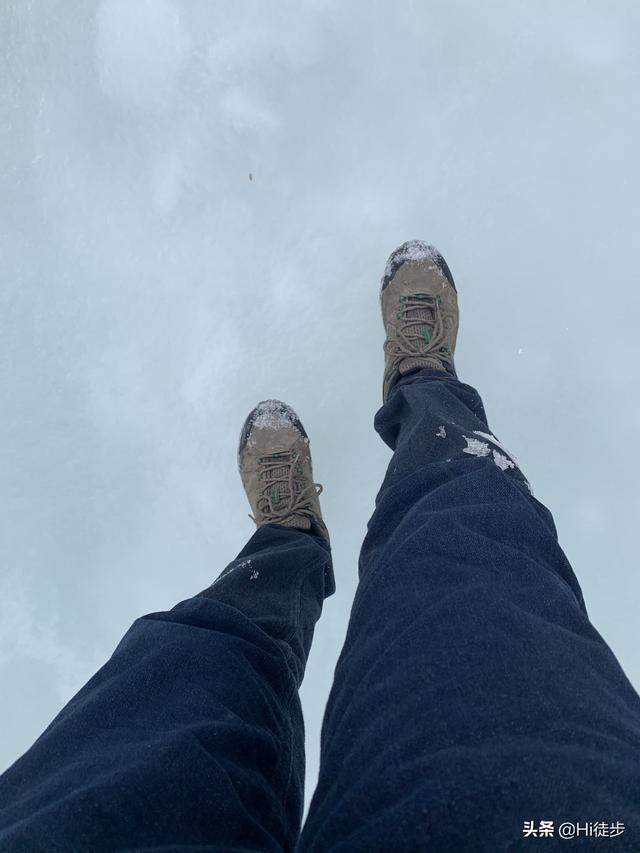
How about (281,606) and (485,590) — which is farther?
(281,606)

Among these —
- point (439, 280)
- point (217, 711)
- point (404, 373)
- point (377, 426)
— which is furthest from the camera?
point (439, 280)

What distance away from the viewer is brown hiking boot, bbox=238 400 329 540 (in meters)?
1.53

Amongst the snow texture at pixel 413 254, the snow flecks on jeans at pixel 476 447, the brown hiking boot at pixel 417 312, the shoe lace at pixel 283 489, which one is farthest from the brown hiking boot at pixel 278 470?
the snow flecks on jeans at pixel 476 447

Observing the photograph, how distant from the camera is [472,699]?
542 mm

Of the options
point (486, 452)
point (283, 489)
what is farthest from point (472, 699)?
point (283, 489)

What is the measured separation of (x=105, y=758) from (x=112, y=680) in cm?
13

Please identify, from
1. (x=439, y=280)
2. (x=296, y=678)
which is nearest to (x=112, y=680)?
(x=296, y=678)

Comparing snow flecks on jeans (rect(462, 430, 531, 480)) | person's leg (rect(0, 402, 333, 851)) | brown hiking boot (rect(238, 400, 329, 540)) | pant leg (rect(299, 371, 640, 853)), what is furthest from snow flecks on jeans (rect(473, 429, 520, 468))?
brown hiking boot (rect(238, 400, 329, 540))

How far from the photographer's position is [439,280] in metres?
1.72

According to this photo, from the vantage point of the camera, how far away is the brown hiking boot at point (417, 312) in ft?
4.95

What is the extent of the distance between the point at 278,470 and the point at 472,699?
1.14 metres

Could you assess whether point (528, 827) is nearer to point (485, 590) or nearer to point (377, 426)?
point (485, 590)

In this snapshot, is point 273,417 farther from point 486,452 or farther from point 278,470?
point 486,452

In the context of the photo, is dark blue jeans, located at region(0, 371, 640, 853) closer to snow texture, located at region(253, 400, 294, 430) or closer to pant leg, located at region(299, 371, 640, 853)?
pant leg, located at region(299, 371, 640, 853)
